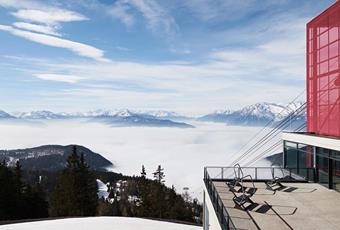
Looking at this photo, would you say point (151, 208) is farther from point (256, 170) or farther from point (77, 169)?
point (256, 170)

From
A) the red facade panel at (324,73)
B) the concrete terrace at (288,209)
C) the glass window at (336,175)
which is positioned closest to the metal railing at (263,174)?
the concrete terrace at (288,209)

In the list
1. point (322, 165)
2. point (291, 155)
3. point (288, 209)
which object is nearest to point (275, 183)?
point (322, 165)

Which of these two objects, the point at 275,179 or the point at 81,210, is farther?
the point at 81,210

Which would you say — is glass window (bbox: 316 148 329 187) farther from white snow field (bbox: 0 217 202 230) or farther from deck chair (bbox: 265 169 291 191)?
white snow field (bbox: 0 217 202 230)

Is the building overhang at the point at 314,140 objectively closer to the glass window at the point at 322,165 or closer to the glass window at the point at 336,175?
the glass window at the point at 322,165

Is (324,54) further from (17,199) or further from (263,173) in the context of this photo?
(17,199)

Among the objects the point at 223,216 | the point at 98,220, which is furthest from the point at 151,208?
the point at 223,216

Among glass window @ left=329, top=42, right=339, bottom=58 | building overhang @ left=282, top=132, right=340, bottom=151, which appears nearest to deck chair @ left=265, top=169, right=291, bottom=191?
building overhang @ left=282, top=132, right=340, bottom=151
